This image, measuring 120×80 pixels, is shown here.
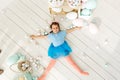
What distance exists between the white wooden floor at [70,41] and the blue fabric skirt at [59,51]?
5cm

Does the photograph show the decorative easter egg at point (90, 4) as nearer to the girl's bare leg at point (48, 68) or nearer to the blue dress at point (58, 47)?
the blue dress at point (58, 47)

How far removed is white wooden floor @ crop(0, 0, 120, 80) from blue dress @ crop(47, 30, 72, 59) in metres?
0.05

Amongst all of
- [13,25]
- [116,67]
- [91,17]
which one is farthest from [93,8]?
[13,25]

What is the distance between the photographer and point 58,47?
6.48 feet

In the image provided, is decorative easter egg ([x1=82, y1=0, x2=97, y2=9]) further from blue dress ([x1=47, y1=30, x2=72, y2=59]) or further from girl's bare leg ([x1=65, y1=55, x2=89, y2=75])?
girl's bare leg ([x1=65, y1=55, x2=89, y2=75])

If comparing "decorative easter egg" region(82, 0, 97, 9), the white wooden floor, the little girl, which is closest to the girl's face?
the little girl

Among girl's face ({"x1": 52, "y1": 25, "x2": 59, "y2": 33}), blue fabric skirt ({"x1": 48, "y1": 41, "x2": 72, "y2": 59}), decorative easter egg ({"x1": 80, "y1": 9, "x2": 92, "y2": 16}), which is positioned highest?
decorative easter egg ({"x1": 80, "y1": 9, "x2": 92, "y2": 16})

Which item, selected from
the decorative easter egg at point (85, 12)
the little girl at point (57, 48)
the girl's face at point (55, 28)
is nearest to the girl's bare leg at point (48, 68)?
the little girl at point (57, 48)

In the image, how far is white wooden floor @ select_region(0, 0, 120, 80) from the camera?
1.98m

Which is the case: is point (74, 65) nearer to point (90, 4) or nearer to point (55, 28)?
point (55, 28)

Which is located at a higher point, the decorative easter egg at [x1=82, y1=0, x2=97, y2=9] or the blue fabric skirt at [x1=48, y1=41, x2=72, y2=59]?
the decorative easter egg at [x1=82, y1=0, x2=97, y2=9]

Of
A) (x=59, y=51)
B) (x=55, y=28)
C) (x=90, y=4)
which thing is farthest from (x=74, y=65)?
(x=90, y=4)

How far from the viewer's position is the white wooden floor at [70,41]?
198 cm

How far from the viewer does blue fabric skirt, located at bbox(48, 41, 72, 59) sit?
1972 millimetres
